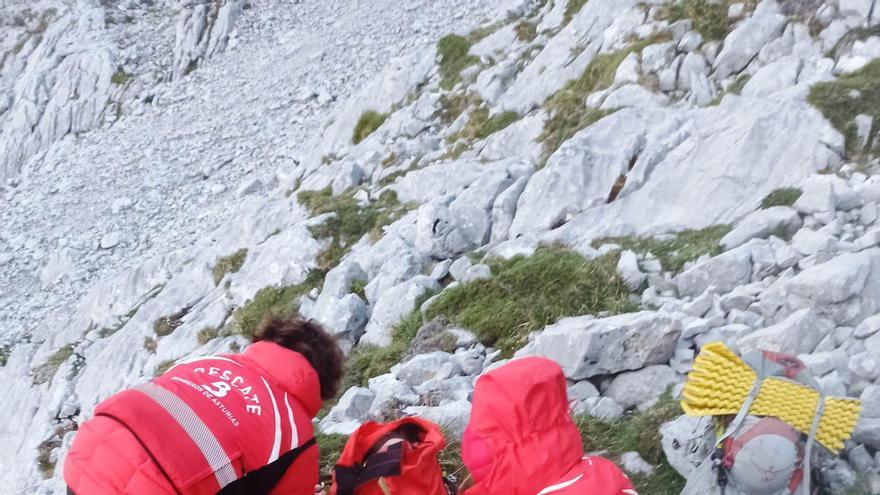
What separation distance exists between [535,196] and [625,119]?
1938 millimetres

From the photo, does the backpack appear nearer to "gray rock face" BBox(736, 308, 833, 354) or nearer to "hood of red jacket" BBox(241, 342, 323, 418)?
"gray rock face" BBox(736, 308, 833, 354)

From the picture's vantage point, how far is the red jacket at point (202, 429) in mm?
3500

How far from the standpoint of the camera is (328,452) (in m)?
6.05

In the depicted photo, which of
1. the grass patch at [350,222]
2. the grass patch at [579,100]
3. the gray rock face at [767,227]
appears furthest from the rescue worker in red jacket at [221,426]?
the grass patch at [579,100]

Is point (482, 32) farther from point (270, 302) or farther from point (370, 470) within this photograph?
point (370, 470)

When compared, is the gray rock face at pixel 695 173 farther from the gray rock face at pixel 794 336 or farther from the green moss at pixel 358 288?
the gray rock face at pixel 794 336

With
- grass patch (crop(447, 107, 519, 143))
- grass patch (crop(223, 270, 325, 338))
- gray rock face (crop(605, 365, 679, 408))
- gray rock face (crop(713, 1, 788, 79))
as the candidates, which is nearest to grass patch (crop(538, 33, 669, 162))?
grass patch (crop(447, 107, 519, 143))

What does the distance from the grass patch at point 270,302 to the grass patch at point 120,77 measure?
21.4 meters

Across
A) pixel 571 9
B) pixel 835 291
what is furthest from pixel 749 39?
pixel 835 291

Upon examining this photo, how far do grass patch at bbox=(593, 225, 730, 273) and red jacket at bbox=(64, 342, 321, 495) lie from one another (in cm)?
475

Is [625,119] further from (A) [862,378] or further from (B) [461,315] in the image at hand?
(A) [862,378]

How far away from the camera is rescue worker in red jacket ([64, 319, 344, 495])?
3.51m

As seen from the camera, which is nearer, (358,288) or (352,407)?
(352,407)

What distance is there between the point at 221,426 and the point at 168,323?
10.00m
